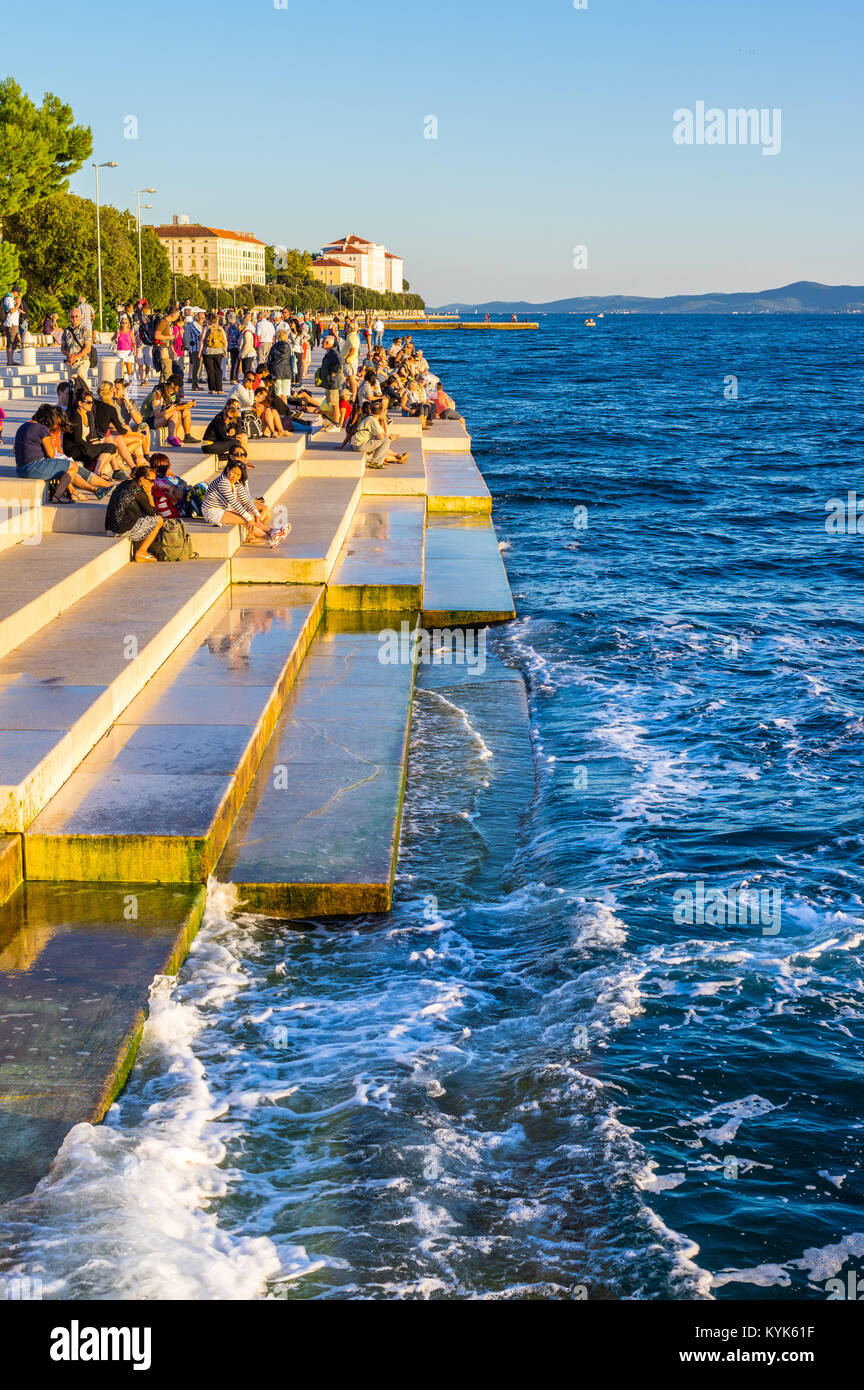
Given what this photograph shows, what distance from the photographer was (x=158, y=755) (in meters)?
8.75

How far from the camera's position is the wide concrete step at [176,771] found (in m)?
7.45

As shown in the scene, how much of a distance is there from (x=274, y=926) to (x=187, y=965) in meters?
0.77

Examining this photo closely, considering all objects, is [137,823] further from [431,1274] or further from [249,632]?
[249,632]

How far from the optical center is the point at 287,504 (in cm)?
1841

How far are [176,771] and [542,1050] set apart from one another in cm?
317

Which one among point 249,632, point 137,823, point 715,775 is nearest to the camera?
point 137,823

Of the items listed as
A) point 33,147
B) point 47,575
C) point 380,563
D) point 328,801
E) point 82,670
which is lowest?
point 328,801

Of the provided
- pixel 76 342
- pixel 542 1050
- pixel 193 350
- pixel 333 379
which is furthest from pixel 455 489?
pixel 542 1050

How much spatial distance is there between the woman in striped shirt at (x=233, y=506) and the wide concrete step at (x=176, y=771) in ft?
8.87

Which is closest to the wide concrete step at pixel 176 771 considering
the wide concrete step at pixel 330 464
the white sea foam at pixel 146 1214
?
the white sea foam at pixel 146 1214

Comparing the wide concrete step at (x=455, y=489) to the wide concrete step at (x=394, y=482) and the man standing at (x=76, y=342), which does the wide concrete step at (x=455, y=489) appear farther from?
the man standing at (x=76, y=342)

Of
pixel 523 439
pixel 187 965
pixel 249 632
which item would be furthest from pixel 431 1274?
pixel 523 439

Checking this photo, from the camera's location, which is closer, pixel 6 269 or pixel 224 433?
pixel 224 433

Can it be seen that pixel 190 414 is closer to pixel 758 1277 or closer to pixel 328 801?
pixel 328 801
